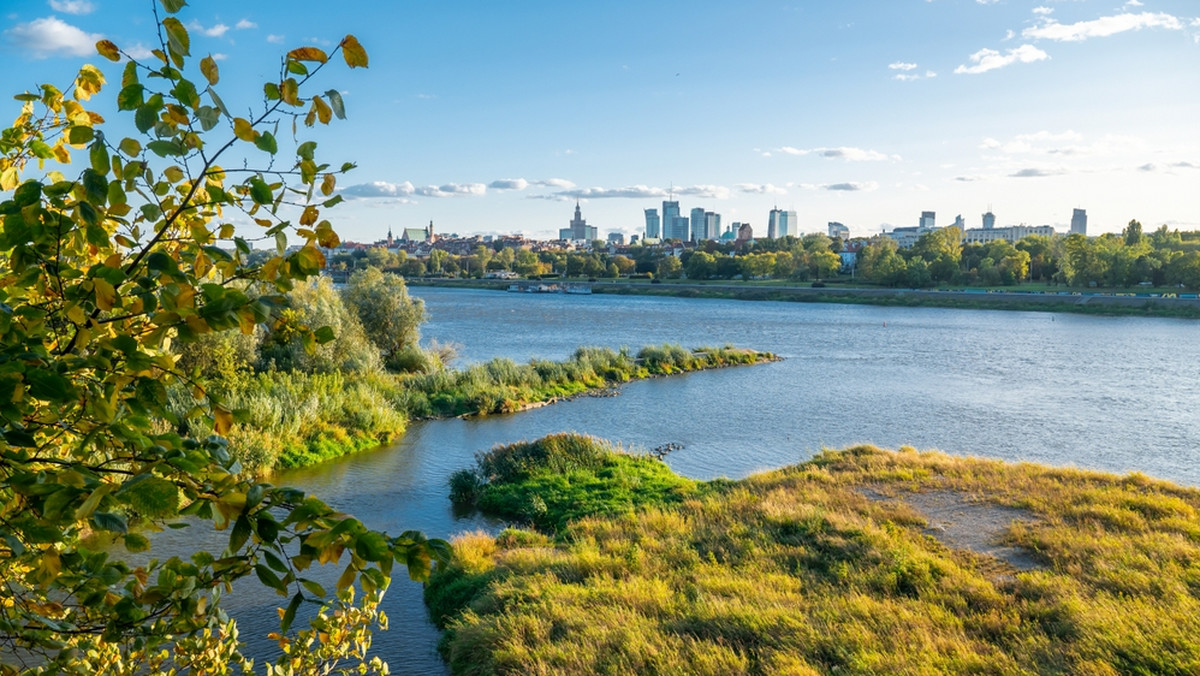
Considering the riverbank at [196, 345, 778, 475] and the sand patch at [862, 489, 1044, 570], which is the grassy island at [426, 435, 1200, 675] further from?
the riverbank at [196, 345, 778, 475]

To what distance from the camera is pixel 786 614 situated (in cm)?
942

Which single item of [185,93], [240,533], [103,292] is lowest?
[240,533]

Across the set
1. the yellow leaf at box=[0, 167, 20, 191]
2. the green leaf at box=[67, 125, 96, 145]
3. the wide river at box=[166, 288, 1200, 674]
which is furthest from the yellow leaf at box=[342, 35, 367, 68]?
the wide river at box=[166, 288, 1200, 674]

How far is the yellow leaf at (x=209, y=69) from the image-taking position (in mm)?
2465

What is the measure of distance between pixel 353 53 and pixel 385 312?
110 feet

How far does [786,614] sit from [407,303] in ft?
94.1

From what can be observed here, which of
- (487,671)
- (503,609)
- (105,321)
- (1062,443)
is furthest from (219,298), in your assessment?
(1062,443)

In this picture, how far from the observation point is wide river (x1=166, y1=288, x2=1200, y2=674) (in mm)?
18750

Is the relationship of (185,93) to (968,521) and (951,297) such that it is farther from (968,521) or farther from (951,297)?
(951,297)

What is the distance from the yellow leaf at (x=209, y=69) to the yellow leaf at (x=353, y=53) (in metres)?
0.41

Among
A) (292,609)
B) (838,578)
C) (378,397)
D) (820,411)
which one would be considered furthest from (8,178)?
(820,411)

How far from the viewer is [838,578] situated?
1101 cm

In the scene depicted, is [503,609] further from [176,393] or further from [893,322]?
[893,322]

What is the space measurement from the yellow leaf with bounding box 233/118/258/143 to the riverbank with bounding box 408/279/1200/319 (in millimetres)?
94494
